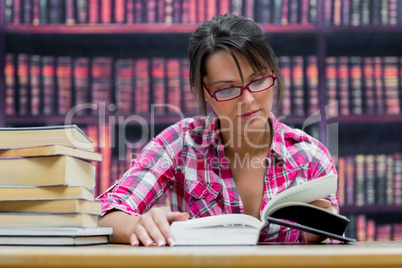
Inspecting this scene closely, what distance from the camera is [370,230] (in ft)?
7.25

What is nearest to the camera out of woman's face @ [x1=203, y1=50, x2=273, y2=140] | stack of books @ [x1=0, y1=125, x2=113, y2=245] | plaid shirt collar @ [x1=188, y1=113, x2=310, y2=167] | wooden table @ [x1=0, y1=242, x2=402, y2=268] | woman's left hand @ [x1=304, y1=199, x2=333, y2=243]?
wooden table @ [x1=0, y1=242, x2=402, y2=268]

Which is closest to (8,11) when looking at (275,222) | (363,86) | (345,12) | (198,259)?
(345,12)

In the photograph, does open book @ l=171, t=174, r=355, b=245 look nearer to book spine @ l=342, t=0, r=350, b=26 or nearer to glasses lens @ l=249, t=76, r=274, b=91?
glasses lens @ l=249, t=76, r=274, b=91

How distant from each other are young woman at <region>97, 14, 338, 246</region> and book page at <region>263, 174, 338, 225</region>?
38 cm

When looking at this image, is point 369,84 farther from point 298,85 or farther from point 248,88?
point 248,88

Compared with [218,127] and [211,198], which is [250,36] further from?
[211,198]

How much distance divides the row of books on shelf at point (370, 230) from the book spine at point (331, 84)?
1.62ft

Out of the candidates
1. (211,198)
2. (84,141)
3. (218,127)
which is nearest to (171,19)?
(218,127)

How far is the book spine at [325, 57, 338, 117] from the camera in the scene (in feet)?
7.18

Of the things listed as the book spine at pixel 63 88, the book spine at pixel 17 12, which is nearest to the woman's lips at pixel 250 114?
the book spine at pixel 63 88

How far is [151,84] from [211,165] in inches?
36.5

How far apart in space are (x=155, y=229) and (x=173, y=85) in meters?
1.45

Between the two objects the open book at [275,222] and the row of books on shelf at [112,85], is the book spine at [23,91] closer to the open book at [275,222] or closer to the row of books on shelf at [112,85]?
the row of books on shelf at [112,85]

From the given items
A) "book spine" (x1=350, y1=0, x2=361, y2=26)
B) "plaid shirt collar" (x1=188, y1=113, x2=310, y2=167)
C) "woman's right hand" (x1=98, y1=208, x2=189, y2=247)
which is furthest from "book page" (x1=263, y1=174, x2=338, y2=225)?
"book spine" (x1=350, y1=0, x2=361, y2=26)
